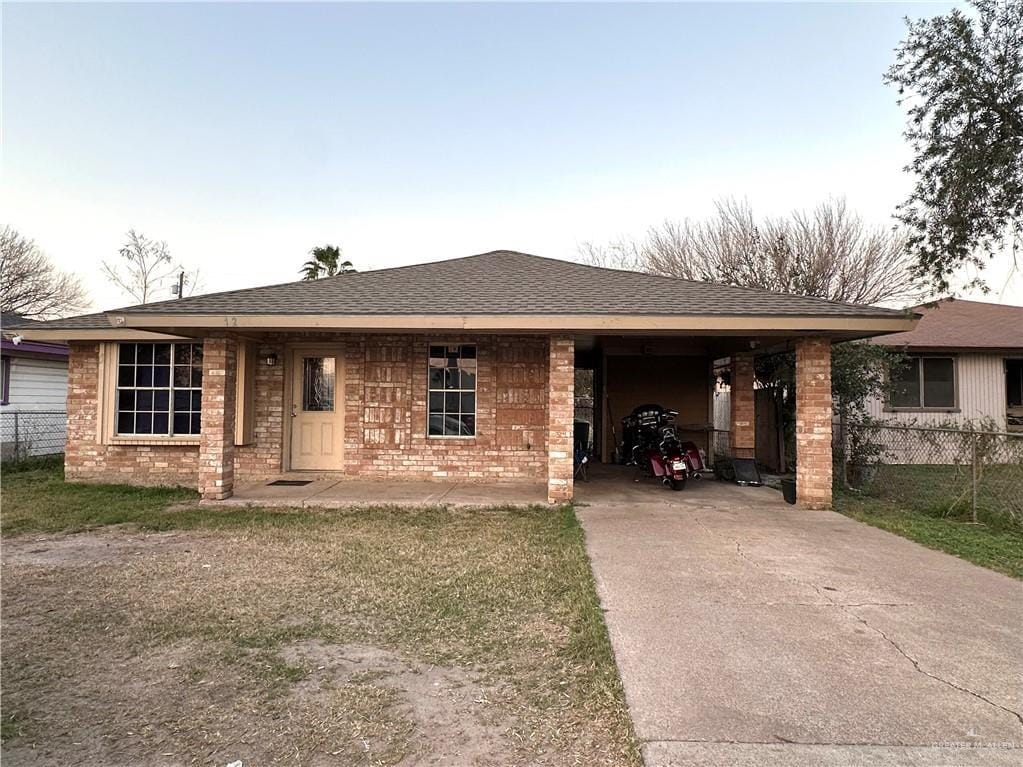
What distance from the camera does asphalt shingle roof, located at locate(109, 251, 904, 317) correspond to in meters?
7.25

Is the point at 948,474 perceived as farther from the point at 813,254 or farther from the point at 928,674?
the point at 813,254

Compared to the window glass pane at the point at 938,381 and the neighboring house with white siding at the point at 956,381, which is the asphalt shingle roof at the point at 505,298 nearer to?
the neighboring house with white siding at the point at 956,381

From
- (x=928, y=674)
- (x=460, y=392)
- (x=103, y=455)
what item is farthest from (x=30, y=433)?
(x=928, y=674)

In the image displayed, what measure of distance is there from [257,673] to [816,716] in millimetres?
2750

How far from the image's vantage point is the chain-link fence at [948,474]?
682cm

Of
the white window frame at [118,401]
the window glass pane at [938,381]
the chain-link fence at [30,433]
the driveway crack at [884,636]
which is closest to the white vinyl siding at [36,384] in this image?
the chain-link fence at [30,433]

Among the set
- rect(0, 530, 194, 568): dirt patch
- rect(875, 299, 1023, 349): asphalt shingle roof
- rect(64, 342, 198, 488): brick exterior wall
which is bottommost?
rect(0, 530, 194, 568): dirt patch

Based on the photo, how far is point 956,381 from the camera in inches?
564

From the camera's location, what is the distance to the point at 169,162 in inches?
493

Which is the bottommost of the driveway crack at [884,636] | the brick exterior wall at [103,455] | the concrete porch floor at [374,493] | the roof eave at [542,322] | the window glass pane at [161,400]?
the driveway crack at [884,636]

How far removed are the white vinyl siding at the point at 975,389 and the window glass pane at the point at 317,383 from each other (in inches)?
506

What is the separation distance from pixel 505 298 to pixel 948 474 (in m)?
8.24

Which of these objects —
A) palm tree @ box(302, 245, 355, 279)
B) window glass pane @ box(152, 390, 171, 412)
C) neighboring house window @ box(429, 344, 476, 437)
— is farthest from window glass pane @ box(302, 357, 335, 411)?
palm tree @ box(302, 245, 355, 279)

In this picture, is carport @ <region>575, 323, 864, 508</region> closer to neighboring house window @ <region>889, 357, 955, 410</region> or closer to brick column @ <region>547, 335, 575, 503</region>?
brick column @ <region>547, 335, 575, 503</region>
